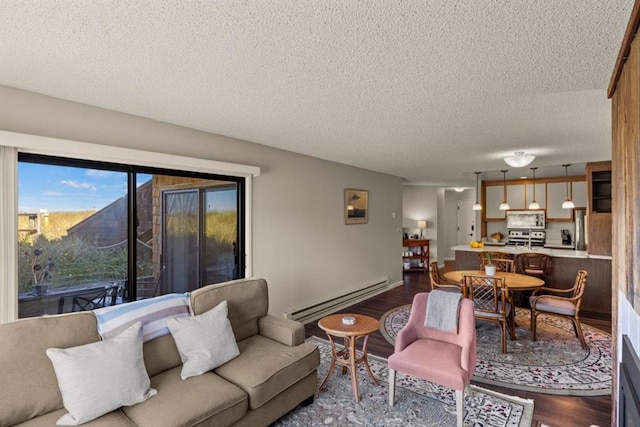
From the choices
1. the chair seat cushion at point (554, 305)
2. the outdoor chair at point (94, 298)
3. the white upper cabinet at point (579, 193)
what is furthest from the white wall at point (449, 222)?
the outdoor chair at point (94, 298)

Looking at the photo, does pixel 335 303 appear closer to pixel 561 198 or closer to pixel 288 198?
pixel 288 198

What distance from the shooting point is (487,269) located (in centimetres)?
438

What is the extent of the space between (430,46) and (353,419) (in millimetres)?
2551

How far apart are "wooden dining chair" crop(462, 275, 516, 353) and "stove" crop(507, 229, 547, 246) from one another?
14.8 ft

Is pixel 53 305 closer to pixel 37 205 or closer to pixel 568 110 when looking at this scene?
pixel 37 205

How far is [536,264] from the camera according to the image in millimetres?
5449

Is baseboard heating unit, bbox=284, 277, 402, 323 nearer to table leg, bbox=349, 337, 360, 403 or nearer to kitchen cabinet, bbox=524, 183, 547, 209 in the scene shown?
table leg, bbox=349, 337, 360, 403

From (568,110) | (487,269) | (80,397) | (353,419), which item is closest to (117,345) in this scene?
(80,397)

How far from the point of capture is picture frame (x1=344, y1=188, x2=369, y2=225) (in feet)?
18.6

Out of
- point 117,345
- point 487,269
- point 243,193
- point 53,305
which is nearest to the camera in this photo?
point 117,345

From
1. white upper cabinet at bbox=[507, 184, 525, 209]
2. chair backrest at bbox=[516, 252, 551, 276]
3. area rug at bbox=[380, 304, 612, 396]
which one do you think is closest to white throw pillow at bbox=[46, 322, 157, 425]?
area rug at bbox=[380, 304, 612, 396]

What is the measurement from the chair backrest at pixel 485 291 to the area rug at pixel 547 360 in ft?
1.32

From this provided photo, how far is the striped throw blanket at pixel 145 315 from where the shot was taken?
7.11 feet

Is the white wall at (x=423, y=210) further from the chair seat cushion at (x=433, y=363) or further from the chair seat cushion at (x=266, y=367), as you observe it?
the chair seat cushion at (x=266, y=367)
